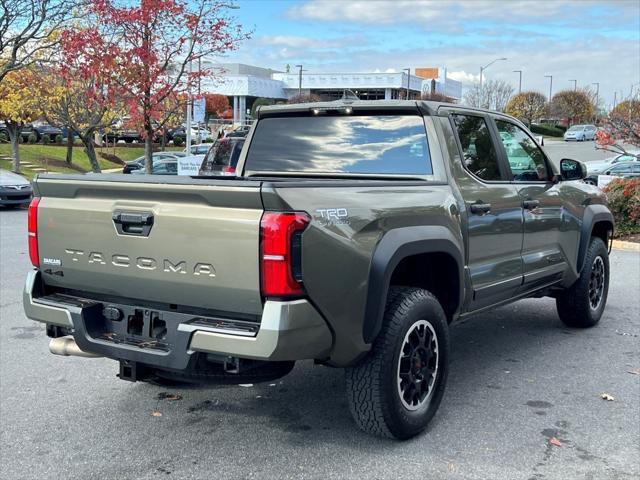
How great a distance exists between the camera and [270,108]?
5191 mm

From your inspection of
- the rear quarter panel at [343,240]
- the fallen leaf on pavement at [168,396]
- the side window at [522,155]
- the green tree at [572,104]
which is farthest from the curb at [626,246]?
the green tree at [572,104]

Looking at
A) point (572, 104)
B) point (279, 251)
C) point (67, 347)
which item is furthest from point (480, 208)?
point (572, 104)

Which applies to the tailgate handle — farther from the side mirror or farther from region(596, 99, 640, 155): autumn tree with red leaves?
region(596, 99, 640, 155): autumn tree with red leaves

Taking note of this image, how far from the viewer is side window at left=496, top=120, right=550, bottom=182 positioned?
17.6 ft

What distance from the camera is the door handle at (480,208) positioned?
455cm

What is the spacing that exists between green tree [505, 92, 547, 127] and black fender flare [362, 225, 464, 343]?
219 feet

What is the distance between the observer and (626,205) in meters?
13.4

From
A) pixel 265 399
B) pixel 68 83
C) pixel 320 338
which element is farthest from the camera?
pixel 68 83

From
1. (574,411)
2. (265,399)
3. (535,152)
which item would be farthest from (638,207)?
(265,399)

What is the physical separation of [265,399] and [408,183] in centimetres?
179

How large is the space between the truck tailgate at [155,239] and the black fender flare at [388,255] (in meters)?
0.67

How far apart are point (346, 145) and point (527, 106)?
2753 inches

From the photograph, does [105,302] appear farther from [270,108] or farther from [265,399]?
[270,108]

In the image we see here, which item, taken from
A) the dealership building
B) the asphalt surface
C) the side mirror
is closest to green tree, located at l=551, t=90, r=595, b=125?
the dealership building
